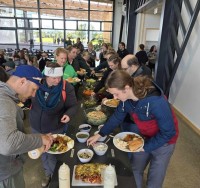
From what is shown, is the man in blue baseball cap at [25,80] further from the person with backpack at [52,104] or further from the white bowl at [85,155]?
the white bowl at [85,155]

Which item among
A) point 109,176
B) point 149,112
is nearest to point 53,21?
point 149,112

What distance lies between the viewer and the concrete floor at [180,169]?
2.23 meters

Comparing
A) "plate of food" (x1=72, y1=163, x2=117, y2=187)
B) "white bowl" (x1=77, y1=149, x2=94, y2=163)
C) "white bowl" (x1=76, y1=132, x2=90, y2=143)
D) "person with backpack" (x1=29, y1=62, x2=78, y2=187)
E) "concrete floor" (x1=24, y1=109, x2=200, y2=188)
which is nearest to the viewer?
"plate of food" (x1=72, y1=163, x2=117, y2=187)

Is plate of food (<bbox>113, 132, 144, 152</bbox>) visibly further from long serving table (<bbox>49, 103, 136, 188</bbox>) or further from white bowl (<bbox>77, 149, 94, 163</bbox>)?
white bowl (<bbox>77, 149, 94, 163</bbox>)

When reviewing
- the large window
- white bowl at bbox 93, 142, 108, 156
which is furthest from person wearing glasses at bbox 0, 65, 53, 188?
the large window

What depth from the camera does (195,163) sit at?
8.58ft

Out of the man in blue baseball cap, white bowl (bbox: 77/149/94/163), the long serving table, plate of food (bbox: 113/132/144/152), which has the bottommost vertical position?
the long serving table

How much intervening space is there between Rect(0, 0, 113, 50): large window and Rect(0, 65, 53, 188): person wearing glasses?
9.57 m

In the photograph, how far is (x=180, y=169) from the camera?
8.17 feet

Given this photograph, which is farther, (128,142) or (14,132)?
(128,142)

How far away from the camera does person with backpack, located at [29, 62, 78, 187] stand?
5.59 ft

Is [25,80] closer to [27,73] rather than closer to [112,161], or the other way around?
[27,73]

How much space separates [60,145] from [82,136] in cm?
23

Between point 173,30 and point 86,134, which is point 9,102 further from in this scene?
point 173,30
